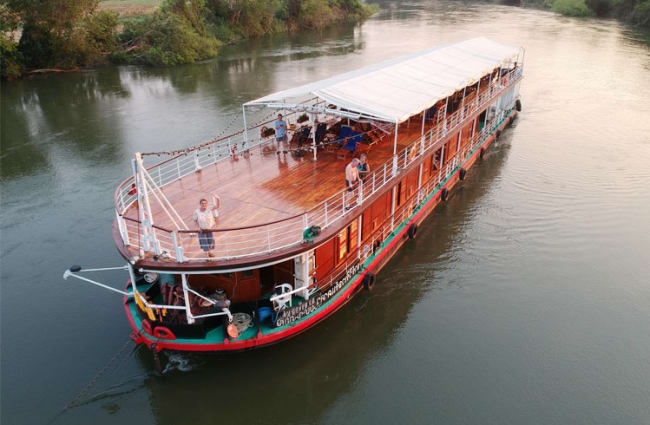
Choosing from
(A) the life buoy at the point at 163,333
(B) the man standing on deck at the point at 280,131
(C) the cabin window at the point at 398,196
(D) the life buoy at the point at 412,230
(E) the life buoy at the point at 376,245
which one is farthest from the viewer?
(B) the man standing on deck at the point at 280,131

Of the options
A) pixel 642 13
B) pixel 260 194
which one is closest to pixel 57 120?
pixel 260 194

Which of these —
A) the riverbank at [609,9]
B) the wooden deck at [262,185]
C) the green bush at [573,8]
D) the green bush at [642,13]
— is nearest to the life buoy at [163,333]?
the wooden deck at [262,185]

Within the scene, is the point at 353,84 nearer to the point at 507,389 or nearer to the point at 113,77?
the point at 507,389

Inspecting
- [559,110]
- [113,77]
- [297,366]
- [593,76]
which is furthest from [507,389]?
[113,77]

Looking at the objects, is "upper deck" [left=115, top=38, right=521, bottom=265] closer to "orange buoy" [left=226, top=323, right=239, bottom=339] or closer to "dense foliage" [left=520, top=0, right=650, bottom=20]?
"orange buoy" [left=226, top=323, right=239, bottom=339]

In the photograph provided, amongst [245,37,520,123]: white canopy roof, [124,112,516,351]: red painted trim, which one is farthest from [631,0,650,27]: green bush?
[124,112,516,351]: red painted trim

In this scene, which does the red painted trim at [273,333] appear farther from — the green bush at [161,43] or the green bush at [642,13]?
the green bush at [642,13]

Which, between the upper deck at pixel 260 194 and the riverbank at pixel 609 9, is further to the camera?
the riverbank at pixel 609 9
